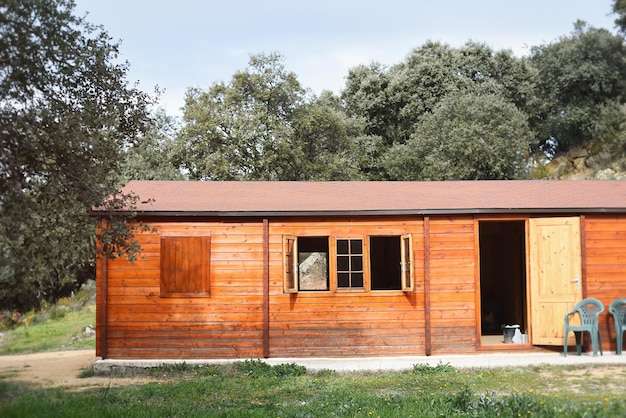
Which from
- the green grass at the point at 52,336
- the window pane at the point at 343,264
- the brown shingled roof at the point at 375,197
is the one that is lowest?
the green grass at the point at 52,336

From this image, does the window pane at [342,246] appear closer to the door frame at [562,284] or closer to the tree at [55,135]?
the door frame at [562,284]

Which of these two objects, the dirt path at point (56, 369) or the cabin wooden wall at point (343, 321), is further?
the cabin wooden wall at point (343, 321)

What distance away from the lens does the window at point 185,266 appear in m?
11.9

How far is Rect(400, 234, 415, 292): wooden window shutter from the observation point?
1182cm

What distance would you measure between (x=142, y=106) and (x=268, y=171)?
17982mm

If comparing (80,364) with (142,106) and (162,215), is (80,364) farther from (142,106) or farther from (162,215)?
(142,106)

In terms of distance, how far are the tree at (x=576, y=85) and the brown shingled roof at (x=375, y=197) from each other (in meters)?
17.6

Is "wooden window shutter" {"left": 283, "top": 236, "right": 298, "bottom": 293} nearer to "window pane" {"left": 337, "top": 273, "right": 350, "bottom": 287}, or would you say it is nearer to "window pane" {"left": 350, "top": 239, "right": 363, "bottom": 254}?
"window pane" {"left": 337, "top": 273, "right": 350, "bottom": 287}

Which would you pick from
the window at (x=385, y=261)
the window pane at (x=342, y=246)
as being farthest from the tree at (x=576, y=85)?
the window pane at (x=342, y=246)

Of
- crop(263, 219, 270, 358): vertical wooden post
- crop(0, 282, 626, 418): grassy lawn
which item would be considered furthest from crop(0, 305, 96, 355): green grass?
crop(263, 219, 270, 358): vertical wooden post

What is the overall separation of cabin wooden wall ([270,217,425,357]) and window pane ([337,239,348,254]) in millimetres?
146

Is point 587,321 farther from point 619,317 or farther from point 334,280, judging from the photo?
point 334,280

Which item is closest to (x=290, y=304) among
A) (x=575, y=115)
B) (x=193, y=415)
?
(x=193, y=415)

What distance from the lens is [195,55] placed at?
29.2 m
